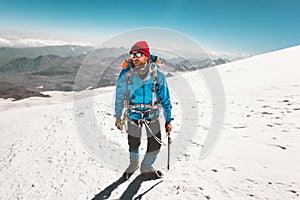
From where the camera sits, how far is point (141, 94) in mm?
4363

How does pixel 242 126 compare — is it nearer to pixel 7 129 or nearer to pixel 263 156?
pixel 263 156

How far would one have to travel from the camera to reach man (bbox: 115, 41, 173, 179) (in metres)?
4.29

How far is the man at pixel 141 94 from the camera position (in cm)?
429

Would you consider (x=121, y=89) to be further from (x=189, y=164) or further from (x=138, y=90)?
(x=189, y=164)

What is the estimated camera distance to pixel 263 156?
16.6ft

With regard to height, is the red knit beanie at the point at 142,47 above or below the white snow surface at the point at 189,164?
above

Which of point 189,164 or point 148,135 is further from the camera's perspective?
point 189,164

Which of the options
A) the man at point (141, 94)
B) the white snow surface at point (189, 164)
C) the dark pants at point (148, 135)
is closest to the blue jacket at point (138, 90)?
the man at point (141, 94)

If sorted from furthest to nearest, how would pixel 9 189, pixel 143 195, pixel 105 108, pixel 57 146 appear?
pixel 105 108 < pixel 57 146 < pixel 9 189 < pixel 143 195

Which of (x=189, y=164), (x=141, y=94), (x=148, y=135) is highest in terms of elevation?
(x=141, y=94)

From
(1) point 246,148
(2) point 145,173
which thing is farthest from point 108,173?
(1) point 246,148

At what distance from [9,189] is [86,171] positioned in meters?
1.88

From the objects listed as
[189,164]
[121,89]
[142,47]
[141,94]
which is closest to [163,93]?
[141,94]

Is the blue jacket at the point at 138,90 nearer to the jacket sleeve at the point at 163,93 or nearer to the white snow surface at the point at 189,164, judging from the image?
the jacket sleeve at the point at 163,93
